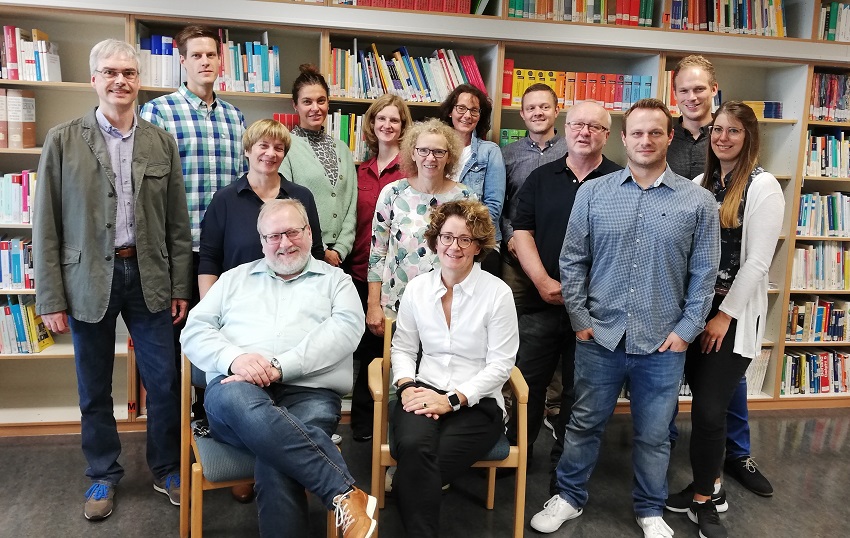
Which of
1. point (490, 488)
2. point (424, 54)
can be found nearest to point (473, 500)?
point (490, 488)

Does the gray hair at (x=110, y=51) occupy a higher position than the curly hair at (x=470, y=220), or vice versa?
the gray hair at (x=110, y=51)

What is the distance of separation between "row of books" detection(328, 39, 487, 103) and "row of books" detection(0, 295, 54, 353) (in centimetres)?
189

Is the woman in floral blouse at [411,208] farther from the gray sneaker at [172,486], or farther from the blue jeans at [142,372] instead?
the gray sneaker at [172,486]

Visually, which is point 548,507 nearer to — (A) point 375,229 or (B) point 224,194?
(A) point 375,229

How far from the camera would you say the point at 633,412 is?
2.67 metres

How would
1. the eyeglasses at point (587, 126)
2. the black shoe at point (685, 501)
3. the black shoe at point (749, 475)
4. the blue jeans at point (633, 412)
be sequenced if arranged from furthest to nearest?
1. the black shoe at point (749, 475)
2. the black shoe at point (685, 501)
3. the eyeglasses at point (587, 126)
4. the blue jeans at point (633, 412)

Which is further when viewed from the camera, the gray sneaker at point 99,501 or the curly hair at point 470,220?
the gray sneaker at point 99,501

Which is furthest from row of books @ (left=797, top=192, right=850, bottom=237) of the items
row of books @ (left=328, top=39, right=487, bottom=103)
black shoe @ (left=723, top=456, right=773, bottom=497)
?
row of books @ (left=328, top=39, right=487, bottom=103)

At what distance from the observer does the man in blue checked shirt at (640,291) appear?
2.48 meters

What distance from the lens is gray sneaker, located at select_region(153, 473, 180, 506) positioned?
2785 millimetres

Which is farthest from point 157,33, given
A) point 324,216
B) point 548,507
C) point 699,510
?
point 699,510

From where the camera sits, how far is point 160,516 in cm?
273

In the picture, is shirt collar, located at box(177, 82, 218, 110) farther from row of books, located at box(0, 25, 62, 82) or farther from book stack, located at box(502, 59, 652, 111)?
book stack, located at box(502, 59, 652, 111)

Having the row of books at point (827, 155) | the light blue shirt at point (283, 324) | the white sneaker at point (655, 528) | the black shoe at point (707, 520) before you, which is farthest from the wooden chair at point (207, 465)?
the row of books at point (827, 155)
